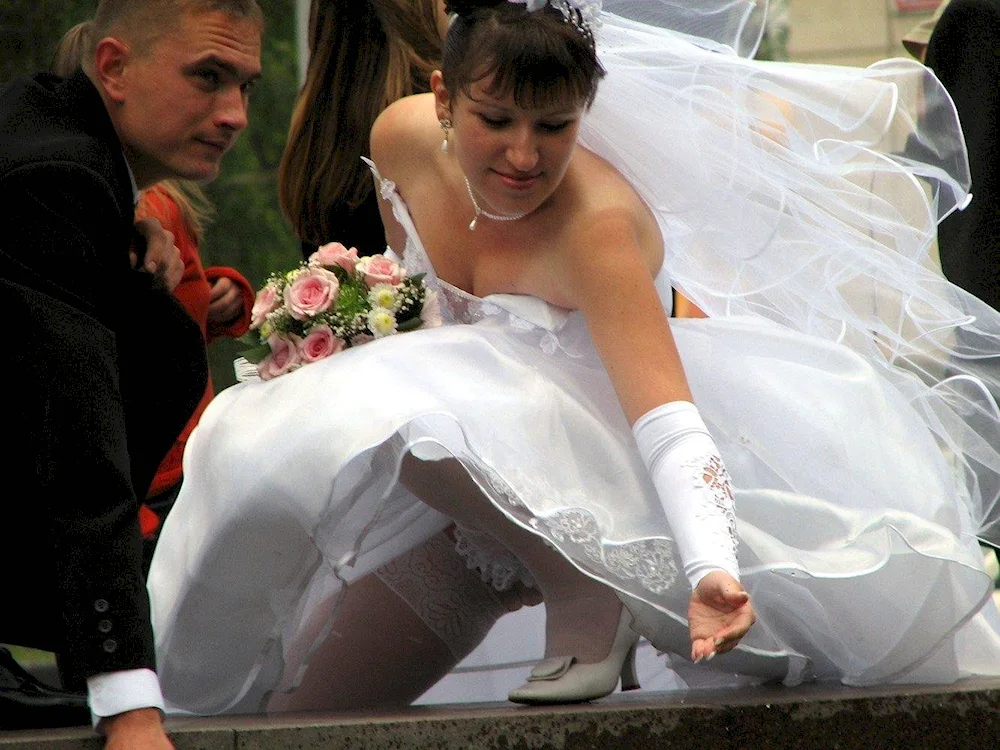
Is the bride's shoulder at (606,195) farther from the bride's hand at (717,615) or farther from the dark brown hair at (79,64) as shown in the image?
the dark brown hair at (79,64)

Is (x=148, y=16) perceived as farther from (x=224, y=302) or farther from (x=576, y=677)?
(x=576, y=677)

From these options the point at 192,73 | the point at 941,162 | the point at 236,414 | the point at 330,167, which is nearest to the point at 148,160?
the point at 192,73

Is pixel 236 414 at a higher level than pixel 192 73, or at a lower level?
lower

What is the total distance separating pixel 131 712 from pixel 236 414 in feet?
2.56

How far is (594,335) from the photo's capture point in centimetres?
278

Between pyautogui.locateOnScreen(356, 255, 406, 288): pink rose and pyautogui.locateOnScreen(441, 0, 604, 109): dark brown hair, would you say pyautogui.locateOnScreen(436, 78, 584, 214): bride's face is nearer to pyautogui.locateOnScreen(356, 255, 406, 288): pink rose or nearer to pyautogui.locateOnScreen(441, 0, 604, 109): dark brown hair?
pyautogui.locateOnScreen(441, 0, 604, 109): dark brown hair

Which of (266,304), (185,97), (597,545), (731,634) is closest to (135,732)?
(597,545)

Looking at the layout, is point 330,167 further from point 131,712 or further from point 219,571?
point 131,712

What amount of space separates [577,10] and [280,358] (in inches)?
36.3

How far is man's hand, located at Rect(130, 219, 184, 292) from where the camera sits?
280 cm

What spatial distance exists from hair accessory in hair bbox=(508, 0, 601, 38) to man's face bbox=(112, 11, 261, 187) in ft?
1.84

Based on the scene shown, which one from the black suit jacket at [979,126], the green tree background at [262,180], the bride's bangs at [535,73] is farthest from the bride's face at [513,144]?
the green tree background at [262,180]

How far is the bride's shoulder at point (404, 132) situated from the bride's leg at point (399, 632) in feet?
2.83

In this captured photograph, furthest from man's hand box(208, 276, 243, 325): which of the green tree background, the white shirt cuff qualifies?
the green tree background
